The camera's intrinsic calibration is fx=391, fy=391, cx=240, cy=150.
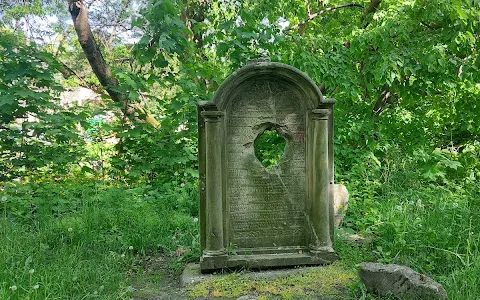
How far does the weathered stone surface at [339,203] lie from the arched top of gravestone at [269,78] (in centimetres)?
165

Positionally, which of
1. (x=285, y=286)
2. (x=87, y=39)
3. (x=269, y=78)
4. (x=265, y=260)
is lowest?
(x=285, y=286)

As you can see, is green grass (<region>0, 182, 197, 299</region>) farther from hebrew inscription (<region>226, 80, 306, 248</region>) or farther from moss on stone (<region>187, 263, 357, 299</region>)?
hebrew inscription (<region>226, 80, 306, 248</region>)

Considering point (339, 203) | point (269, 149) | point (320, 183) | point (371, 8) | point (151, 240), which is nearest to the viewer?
point (320, 183)

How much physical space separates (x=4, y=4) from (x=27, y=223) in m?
9.64

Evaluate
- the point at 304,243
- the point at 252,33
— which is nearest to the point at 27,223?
the point at 304,243

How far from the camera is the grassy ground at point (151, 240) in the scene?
297 cm

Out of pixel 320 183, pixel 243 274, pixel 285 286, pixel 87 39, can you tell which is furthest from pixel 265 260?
pixel 87 39

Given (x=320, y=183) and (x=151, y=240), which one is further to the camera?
(x=151, y=240)

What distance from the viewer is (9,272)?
9.56ft

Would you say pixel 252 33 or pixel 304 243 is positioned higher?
pixel 252 33

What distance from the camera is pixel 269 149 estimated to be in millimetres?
6273

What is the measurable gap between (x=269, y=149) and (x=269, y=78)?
2692mm

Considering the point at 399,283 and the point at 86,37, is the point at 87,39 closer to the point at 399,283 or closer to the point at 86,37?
the point at 86,37

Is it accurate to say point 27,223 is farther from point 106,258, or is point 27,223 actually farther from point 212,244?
point 212,244
